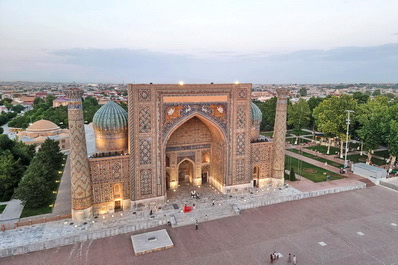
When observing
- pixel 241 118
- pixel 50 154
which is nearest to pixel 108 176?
pixel 50 154

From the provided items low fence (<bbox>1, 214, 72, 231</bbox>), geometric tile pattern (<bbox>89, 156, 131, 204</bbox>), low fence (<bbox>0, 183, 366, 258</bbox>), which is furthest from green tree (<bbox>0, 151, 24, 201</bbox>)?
geometric tile pattern (<bbox>89, 156, 131, 204</bbox>)

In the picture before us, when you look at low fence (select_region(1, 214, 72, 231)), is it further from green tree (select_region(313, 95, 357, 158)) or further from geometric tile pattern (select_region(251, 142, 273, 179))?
green tree (select_region(313, 95, 357, 158))

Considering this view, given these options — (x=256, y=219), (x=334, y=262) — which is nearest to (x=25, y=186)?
(x=256, y=219)

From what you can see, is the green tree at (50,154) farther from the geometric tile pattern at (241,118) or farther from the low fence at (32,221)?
the geometric tile pattern at (241,118)

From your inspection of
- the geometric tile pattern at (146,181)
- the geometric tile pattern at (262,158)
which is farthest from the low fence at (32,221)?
the geometric tile pattern at (262,158)

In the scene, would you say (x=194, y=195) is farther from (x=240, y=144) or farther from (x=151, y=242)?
(x=151, y=242)

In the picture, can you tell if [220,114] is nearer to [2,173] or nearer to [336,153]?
[2,173]
